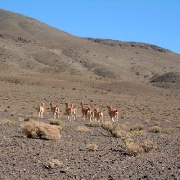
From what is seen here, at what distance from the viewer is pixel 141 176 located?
11.2 meters

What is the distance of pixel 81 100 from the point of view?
5644 cm

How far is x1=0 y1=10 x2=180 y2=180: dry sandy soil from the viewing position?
40.3 ft

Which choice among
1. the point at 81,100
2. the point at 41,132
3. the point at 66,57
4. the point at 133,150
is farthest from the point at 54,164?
the point at 66,57

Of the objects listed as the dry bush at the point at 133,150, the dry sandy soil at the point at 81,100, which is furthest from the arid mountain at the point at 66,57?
the dry bush at the point at 133,150

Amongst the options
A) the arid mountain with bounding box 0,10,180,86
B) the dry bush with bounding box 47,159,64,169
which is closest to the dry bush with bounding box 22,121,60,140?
the dry bush with bounding box 47,159,64,169

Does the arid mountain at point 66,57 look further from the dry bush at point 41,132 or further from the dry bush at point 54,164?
the dry bush at point 54,164

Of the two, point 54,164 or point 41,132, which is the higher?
point 41,132

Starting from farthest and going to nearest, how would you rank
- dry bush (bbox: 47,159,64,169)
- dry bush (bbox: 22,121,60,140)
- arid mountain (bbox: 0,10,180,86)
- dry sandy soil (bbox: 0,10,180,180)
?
arid mountain (bbox: 0,10,180,86)
dry bush (bbox: 22,121,60,140)
dry sandy soil (bbox: 0,10,180,180)
dry bush (bbox: 47,159,64,169)

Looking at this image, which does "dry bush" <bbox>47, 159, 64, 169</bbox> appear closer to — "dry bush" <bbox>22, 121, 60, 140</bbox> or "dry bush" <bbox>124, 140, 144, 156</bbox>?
"dry bush" <bbox>124, 140, 144, 156</bbox>

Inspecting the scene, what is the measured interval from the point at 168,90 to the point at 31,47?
45632mm

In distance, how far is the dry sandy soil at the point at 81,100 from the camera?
12.3 metres

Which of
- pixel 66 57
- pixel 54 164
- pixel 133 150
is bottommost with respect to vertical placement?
pixel 54 164

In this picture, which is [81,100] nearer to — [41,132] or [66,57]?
[41,132]

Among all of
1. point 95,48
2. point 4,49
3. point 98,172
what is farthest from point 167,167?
point 95,48
